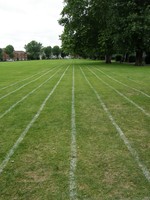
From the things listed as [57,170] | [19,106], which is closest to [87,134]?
[57,170]

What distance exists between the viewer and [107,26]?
38.4 meters

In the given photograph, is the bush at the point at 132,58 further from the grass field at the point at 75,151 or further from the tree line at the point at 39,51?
the tree line at the point at 39,51

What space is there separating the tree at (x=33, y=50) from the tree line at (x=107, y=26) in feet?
465

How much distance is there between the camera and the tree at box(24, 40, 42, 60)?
625ft

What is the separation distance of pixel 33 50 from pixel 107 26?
157 metres

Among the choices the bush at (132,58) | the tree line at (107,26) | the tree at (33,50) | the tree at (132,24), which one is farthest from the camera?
the tree at (33,50)

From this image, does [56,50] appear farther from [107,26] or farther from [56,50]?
[107,26]

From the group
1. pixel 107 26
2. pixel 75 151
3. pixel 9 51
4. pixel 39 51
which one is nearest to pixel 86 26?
pixel 107 26

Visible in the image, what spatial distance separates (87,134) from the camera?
6656 mm

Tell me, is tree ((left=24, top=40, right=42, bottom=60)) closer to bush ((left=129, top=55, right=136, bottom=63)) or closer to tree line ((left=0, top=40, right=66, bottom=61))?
tree line ((left=0, top=40, right=66, bottom=61))

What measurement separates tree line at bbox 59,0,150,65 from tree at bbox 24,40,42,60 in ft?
465

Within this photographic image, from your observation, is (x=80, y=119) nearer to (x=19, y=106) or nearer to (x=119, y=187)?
(x=19, y=106)

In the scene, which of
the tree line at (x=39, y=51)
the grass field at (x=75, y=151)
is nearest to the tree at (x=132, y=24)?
the grass field at (x=75, y=151)

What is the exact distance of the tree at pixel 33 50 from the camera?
190375 mm
